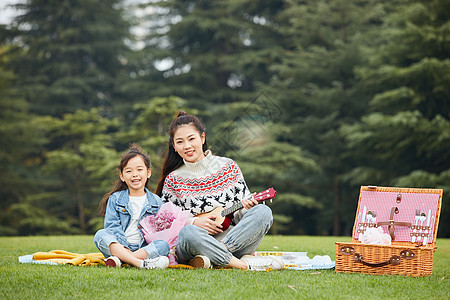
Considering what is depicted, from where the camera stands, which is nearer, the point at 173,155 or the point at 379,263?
the point at 379,263

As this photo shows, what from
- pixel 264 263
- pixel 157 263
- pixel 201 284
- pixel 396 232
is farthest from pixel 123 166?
pixel 396 232

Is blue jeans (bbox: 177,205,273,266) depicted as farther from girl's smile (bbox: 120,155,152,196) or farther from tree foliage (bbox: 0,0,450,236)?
tree foliage (bbox: 0,0,450,236)

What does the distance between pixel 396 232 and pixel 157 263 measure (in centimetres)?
183

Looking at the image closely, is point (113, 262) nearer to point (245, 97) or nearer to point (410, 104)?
point (410, 104)

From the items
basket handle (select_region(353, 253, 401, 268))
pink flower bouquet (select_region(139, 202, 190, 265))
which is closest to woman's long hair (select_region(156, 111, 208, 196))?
pink flower bouquet (select_region(139, 202, 190, 265))

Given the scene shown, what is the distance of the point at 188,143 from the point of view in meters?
4.20

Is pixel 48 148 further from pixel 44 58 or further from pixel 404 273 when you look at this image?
pixel 404 273

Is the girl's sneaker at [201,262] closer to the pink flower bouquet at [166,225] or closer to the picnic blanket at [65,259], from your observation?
the pink flower bouquet at [166,225]

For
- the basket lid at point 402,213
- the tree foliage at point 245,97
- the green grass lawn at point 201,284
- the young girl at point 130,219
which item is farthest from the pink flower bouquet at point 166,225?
the tree foliage at point 245,97

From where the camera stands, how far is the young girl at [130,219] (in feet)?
12.3

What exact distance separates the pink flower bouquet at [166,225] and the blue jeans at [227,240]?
0.47 ft

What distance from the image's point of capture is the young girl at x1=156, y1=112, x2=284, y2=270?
3.73m

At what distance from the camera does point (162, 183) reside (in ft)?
14.7

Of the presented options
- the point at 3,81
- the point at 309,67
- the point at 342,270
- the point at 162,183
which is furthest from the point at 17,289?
the point at 3,81
